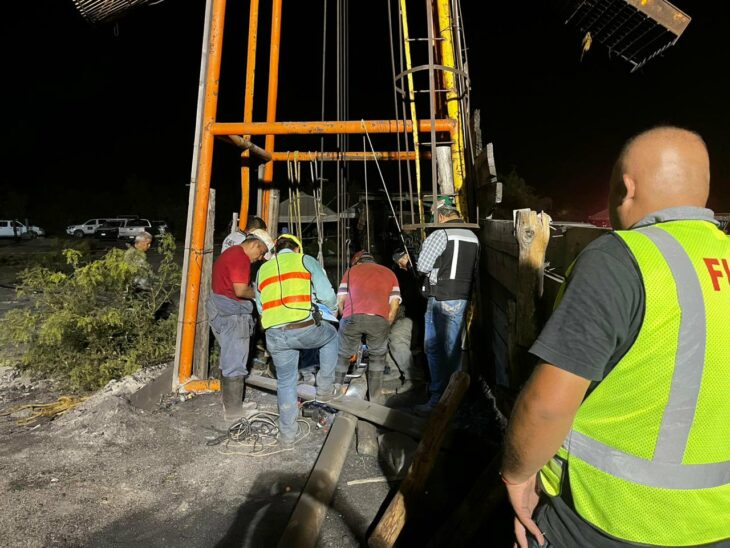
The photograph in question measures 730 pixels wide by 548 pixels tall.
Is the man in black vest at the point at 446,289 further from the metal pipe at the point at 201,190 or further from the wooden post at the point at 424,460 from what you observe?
the metal pipe at the point at 201,190

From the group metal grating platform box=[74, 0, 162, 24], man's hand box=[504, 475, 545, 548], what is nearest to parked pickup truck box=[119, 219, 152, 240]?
metal grating platform box=[74, 0, 162, 24]

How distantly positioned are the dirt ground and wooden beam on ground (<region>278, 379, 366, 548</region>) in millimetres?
197

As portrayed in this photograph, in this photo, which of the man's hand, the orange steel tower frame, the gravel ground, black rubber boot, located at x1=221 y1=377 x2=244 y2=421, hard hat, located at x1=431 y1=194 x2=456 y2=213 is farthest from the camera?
the orange steel tower frame

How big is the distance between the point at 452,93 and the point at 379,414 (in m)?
3.67

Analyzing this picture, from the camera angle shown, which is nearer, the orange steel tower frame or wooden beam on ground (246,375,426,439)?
wooden beam on ground (246,375,426,439)

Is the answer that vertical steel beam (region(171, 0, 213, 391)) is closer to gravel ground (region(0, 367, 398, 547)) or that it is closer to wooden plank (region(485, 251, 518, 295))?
gravel ground (region(0, 367, 398, 547))

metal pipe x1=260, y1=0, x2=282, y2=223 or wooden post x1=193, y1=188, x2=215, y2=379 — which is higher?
metal pipe x1=260, y1=0, x2=282, y2=223

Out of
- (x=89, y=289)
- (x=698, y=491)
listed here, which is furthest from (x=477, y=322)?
(x=89, y=289)

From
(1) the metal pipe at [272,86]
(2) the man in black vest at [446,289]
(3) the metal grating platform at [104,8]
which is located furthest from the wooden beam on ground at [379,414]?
(3) the metal grating platform at [104,8]

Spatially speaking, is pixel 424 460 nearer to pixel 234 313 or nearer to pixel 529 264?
pixel 529 264

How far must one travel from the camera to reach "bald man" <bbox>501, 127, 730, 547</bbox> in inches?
48.5

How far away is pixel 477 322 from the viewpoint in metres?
5.45

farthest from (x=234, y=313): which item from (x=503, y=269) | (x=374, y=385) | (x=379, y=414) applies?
(x=503, y=269)

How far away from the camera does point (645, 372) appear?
4.18 ft
